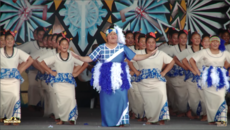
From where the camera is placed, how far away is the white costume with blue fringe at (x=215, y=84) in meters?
8.12

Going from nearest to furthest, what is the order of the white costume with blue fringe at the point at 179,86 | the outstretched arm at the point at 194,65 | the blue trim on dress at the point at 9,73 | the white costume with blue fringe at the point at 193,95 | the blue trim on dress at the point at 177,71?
the blue trim on dress at the point at 9,73 < the outstretched arm at the point at 194,65 < the white costume with blue fringe at the point at 193,95 < the white costume with blue fringe at the point at 179,86 < the blue trim on dress at the point at 177,71

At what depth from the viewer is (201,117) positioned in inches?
368

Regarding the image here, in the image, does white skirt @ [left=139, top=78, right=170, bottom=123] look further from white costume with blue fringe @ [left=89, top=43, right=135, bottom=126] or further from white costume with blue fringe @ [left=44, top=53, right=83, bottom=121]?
white costume with blue fringe @ [left=44, top=53, right=83, bottom=121]

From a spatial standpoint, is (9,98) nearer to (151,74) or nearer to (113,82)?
(113,82)

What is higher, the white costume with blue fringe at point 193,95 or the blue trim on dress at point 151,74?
the blue trim on dress at point 151,74

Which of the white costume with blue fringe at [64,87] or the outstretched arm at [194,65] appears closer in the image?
the white costume with blue fringe at [64,87]

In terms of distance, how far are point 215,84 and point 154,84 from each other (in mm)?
1168

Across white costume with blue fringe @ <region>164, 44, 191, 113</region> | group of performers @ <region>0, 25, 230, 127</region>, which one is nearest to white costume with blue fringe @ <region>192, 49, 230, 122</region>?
group of performers @ <region>0, 25, 230, 127</region>

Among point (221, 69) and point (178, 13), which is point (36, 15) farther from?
point (221, 69)

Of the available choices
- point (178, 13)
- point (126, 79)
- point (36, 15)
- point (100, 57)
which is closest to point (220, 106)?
point (126, 79)

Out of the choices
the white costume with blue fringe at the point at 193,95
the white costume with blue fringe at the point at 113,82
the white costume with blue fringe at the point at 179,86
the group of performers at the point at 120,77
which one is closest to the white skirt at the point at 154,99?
the group of performers at the point at 120,77

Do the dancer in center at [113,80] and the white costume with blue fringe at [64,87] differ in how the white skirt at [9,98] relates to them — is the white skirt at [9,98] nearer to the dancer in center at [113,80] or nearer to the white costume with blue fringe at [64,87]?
the white costume with blue fringe at [64,87]

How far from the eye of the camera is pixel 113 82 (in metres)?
7.48

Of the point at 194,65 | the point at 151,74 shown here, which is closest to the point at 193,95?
the point at 194,65
